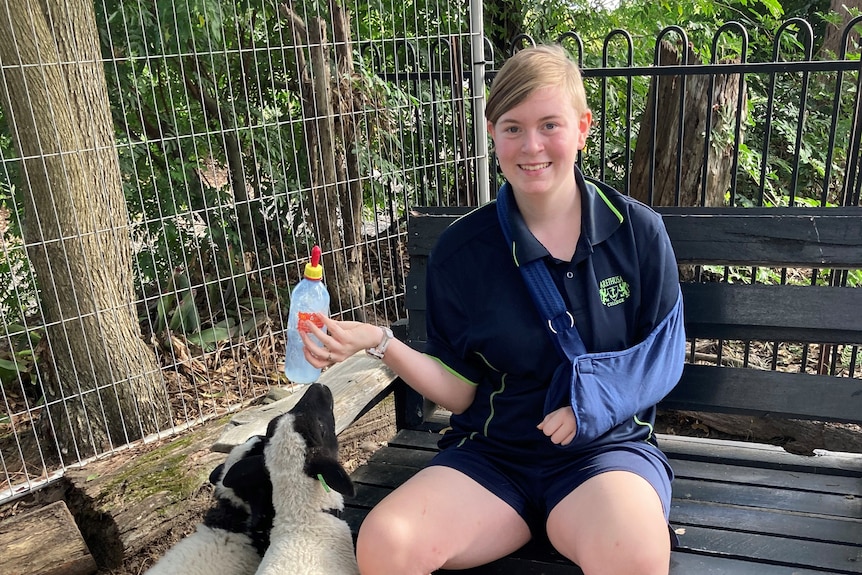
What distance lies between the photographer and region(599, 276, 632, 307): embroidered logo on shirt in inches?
90.7

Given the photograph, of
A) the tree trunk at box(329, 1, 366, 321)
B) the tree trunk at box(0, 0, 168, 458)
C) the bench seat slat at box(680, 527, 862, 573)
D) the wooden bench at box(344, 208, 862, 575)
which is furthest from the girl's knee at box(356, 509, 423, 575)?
the tree trunk at box(329, 1, 366, 321)

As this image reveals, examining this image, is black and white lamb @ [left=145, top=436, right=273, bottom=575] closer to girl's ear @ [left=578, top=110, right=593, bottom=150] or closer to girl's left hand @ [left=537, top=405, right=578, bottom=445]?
girl's left hand @ [left=537, top=405, right=578, bottom=445]

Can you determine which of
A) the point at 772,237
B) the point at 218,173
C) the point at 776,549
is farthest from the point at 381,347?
the point at 218,173

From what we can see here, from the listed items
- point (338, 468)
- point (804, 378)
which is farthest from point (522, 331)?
point (804, 378)

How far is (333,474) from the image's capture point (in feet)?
7.79

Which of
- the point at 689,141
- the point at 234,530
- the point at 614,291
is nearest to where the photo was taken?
the point at 614,291

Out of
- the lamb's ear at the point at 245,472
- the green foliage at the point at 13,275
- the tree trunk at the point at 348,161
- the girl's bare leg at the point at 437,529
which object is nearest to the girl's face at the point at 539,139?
the girl's bare leg at the point at 437,529

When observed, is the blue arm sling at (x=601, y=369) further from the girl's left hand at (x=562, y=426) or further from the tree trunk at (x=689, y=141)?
the tree trunk at (x=689, y=141)

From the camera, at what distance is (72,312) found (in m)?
4.22

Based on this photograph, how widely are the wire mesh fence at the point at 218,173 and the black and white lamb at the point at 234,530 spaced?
64.9 inches

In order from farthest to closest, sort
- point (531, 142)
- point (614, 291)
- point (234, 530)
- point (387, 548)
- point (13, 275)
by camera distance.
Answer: point (13, 275), point (234, 530), point (614, 291), point (531, 142), point (387, 548)

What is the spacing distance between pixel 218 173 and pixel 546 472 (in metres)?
4.35

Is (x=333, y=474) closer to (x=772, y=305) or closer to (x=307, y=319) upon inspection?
(x=307, y=319)

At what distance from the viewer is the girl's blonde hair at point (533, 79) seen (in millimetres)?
2199
